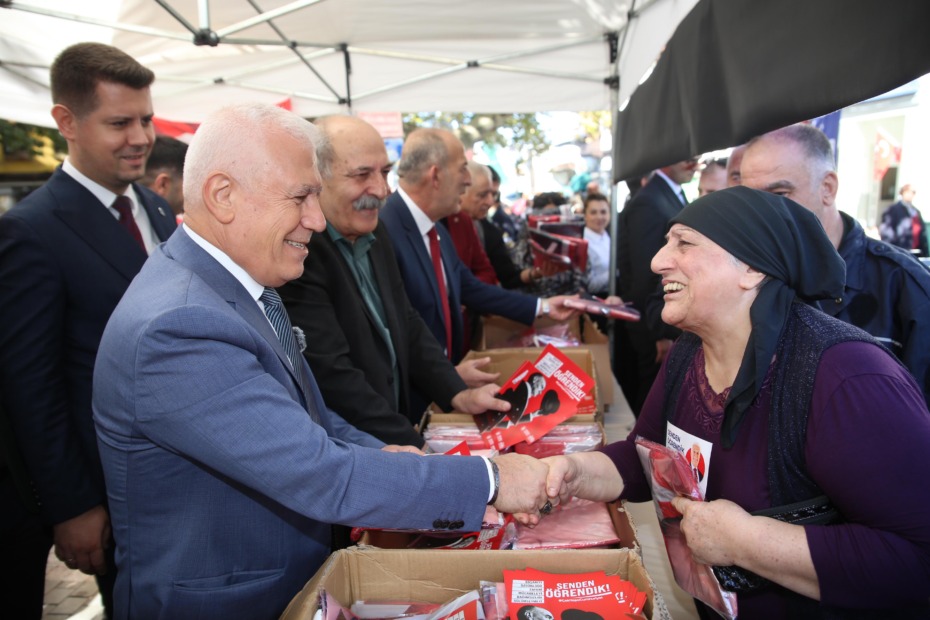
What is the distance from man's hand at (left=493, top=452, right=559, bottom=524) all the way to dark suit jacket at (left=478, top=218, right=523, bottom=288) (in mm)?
4464

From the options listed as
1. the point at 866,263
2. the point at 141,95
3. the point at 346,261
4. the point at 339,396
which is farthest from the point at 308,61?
the point at 866,263

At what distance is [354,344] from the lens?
101 inches

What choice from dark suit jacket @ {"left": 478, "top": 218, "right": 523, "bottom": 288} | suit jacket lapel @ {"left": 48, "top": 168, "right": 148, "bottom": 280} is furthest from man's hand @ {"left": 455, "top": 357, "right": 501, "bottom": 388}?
dark suit jacket @ {"left": 478, "top": 218, "right": 523, "bottom": 288}

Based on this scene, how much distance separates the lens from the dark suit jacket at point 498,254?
244 inches

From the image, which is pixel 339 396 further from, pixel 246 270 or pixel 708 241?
pixel 708 241

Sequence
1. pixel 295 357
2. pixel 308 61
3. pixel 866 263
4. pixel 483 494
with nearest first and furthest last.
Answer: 1. pixel 483 494
2. pixel 295 357
3. pixel 866 263
4. pixel 308 61

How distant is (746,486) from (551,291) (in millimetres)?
3261

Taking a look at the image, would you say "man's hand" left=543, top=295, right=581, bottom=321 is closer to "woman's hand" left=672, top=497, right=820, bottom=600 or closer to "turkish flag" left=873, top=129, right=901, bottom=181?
"woman's hand" left=672, top=497, right=820, bottom=600

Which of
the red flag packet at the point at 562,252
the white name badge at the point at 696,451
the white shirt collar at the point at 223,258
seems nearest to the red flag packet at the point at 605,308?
the red flag packet at the point at 562,252

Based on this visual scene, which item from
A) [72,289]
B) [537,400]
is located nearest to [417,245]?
[537,400]

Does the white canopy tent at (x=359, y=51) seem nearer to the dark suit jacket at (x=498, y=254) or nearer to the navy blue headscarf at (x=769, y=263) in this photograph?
the dark suit jacket at (x=498, y=254)

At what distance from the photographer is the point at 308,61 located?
5.27 m

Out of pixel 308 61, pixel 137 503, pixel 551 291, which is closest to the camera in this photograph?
pixel 137 503

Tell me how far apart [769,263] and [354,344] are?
1595mm
